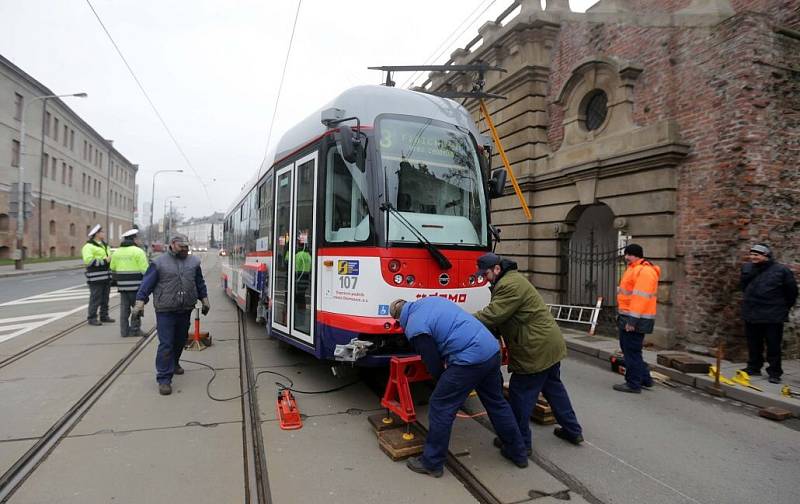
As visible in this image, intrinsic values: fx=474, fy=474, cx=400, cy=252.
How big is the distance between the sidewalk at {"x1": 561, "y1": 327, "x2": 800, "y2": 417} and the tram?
3.62 meters

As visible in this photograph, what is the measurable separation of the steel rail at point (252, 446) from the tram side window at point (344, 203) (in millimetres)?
1984

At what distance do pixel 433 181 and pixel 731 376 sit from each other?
5215 mm

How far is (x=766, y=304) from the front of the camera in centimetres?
660

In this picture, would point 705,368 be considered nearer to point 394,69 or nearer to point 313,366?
point 313,366

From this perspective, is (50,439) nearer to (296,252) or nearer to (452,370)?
(296,252)

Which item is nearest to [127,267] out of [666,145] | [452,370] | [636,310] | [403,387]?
[403,387]

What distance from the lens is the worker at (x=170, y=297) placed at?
556cm

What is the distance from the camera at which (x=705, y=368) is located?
22.0 ft

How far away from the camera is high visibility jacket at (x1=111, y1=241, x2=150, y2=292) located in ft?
28.9

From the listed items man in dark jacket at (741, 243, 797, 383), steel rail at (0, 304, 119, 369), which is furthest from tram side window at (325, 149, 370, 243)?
man in dark jacket at (741, 243, 797, 383)

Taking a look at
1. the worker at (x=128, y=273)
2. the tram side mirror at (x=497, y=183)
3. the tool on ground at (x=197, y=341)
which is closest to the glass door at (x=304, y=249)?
the tram side mirror at (x=497, y=183)

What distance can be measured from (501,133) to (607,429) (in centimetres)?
1069

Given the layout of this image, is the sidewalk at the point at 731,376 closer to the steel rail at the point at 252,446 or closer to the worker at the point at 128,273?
the steel rail at the point at 252,446

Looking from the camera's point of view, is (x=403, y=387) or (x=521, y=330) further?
(x=403, y=387)
